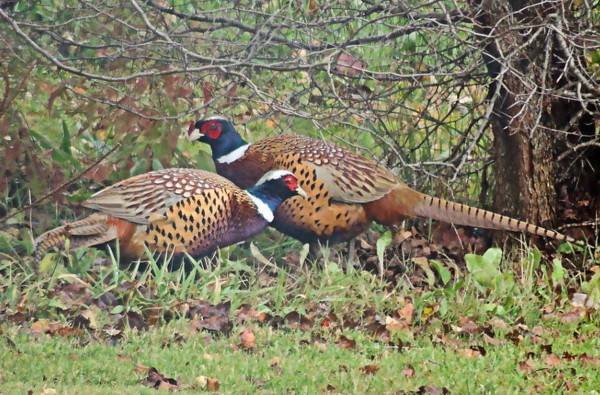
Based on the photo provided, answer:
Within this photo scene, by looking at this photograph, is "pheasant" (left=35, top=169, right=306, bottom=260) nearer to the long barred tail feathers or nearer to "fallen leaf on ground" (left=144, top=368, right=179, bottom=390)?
the long barred tail feathers

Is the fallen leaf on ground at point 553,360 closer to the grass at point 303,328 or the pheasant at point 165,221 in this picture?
the grass at point 303,328

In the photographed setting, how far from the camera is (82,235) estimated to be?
24.2 feet

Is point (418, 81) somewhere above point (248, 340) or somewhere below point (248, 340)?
above

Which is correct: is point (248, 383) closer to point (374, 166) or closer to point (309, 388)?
point (309, 388)

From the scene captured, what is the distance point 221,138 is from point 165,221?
74 cm

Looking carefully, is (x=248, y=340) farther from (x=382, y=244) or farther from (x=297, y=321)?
(x=382, y=244)

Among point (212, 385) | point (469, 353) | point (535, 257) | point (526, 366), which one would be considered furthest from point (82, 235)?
point (526, 366)

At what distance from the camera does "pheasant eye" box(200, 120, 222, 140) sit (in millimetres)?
7875

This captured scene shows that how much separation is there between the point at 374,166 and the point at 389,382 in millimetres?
2443

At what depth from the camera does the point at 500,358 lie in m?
6.19

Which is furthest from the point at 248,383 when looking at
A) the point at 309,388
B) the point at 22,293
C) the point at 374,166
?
the point at 374,166

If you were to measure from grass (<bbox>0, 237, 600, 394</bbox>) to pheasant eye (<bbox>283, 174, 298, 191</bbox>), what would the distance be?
0.43 meters

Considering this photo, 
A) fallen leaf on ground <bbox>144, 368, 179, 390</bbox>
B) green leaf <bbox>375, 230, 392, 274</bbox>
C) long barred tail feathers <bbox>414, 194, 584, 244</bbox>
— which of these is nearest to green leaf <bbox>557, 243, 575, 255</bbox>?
long barred tail feathers <bbox>414, 194, 584, 244</bbox>

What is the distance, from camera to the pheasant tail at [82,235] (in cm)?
732
